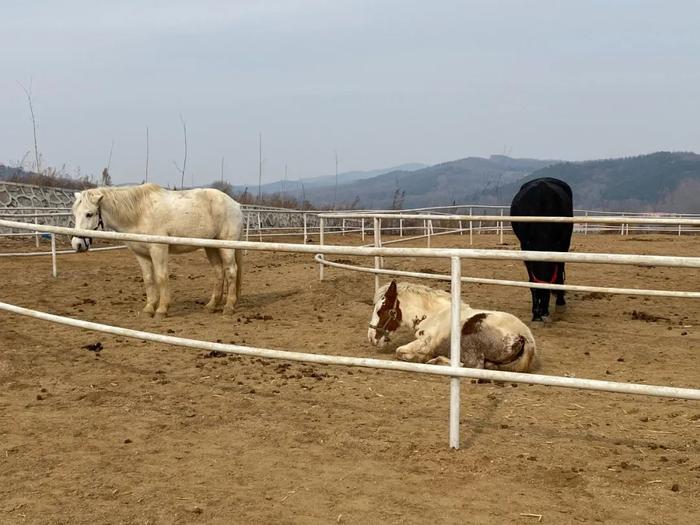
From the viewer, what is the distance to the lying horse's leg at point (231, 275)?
696 cm

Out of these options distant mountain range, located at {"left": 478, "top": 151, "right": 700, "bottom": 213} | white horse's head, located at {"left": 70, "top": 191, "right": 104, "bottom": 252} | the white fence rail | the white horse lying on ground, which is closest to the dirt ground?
the white horse lying on ground

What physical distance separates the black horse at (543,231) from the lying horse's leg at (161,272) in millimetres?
3847

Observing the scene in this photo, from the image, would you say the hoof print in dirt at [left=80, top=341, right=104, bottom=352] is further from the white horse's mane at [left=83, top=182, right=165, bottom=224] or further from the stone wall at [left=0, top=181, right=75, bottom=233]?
the stone wall at [left=0, top=181, right=75, bottom=233]

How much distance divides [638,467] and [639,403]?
108 centimetres

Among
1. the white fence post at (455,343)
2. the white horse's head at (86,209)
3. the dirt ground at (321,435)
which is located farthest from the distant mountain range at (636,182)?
the white fence post at (455,343)

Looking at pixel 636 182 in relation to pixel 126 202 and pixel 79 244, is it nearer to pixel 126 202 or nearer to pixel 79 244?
pixel 126 202

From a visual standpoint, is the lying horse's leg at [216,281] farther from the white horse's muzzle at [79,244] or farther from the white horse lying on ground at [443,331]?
the white horse lying on ground at [443,331]

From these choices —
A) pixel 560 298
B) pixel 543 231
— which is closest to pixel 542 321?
pixel 560 298

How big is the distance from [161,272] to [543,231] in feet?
13.5

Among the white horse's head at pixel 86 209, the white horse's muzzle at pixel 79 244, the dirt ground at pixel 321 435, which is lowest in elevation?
the dirt ground at pixel 321 435

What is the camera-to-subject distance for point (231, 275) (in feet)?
23.5

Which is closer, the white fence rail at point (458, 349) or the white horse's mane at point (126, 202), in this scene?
the white fence rail at point (458, 349)

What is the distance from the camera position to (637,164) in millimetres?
147875

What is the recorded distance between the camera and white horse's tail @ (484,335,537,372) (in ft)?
14.6
